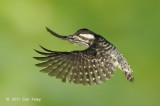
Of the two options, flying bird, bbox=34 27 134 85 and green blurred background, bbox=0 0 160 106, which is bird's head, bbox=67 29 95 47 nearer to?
flying bird, bbox=34 27 134 85

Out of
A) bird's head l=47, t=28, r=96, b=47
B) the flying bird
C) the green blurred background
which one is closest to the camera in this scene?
the flying bird

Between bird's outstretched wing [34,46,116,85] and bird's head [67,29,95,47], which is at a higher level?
bird's head [67,29,95,47]

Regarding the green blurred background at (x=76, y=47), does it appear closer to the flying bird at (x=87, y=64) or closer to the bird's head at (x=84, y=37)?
the bird's head at (x=84, y=37)

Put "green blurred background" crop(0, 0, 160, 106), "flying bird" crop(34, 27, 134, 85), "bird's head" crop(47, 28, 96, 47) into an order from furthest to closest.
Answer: "green blurred background" crop(0, 0, 160, 106) < "bird's head" crop(47, 28, 96, 47) < "flying bird" crop(34, 27, 134, 85)

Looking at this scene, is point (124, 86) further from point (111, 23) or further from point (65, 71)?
point (65, 71)

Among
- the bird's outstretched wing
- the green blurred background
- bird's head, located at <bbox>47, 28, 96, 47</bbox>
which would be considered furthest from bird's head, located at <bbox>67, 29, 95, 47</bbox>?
the green blurred background

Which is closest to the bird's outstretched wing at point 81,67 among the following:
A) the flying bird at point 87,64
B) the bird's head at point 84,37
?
the flying bird at point 87,64

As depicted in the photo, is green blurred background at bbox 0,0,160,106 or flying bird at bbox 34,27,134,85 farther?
green blurred background at bbox 0,0,160,106
